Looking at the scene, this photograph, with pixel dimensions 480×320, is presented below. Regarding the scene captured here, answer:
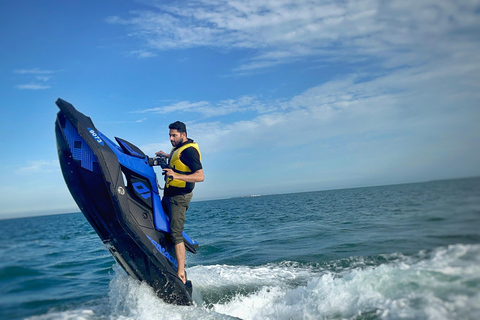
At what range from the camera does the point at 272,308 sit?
4.46 meters

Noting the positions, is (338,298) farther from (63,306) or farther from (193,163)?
(63,306)

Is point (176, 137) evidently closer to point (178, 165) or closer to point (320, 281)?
point (178, 165)

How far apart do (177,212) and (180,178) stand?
20.8 inches

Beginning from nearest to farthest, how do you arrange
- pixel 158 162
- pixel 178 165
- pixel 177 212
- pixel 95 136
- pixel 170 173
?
pixel 95 136 → pixel 170 173 → pixel 178 165 → pixel 177 212 → pixel 158 162

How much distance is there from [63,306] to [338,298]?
349cm

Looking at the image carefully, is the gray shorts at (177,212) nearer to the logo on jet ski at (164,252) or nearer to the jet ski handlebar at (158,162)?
the logo on jet ski at (164,252)

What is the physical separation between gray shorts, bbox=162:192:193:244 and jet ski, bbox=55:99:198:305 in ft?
0.35

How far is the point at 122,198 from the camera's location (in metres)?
4.10

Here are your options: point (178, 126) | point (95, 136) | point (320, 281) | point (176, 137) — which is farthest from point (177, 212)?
point (320, 281)

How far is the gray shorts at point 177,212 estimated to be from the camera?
15.0 feet

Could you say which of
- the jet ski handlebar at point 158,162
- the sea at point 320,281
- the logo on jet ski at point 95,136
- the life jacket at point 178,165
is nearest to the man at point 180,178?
the life jacket at point 178,165

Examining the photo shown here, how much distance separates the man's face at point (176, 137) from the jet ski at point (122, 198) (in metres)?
0.37

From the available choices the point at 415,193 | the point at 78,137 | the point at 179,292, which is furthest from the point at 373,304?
the point at 78,137

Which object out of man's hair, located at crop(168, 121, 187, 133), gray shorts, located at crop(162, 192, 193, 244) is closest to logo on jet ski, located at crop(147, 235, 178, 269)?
gray shorts, located at crop(162, 192, 193, 244)
